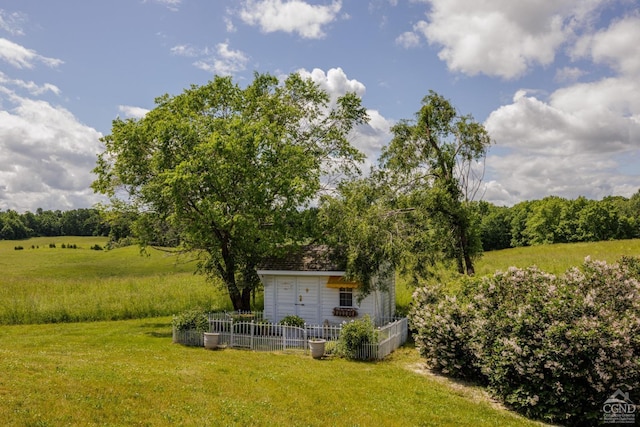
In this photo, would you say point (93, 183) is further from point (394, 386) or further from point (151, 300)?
point (394, 386)

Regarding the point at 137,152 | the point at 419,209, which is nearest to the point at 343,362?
the point at 419,209

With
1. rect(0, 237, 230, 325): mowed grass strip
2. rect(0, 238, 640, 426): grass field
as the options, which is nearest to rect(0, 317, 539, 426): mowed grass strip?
rect(0, 238, 640, 426): grass field

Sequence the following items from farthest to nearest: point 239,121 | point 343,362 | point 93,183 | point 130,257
Answer: 1. point 130,257
2. point 93,183
3. point 239,121
4. point 343,362

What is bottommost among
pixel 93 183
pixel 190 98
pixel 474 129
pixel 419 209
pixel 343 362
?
pixel 343 362

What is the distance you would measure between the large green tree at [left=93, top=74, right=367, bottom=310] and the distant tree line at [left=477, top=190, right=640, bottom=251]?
50.9 meters

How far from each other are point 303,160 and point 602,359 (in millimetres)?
17218

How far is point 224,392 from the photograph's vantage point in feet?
40.6

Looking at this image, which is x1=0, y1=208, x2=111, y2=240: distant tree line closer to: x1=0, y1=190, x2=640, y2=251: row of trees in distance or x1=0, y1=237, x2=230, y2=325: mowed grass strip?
x1=0, y1=190, x2=640, y2=251: row of trees in distance

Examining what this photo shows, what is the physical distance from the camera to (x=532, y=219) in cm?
8519

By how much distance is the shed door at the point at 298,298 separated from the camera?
74.9 feet

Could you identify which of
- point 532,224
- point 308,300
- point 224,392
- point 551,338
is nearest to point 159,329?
point 308,300

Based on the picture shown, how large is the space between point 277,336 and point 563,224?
79321mm

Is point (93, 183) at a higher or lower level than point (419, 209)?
higher

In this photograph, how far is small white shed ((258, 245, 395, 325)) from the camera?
22188 millimetres
